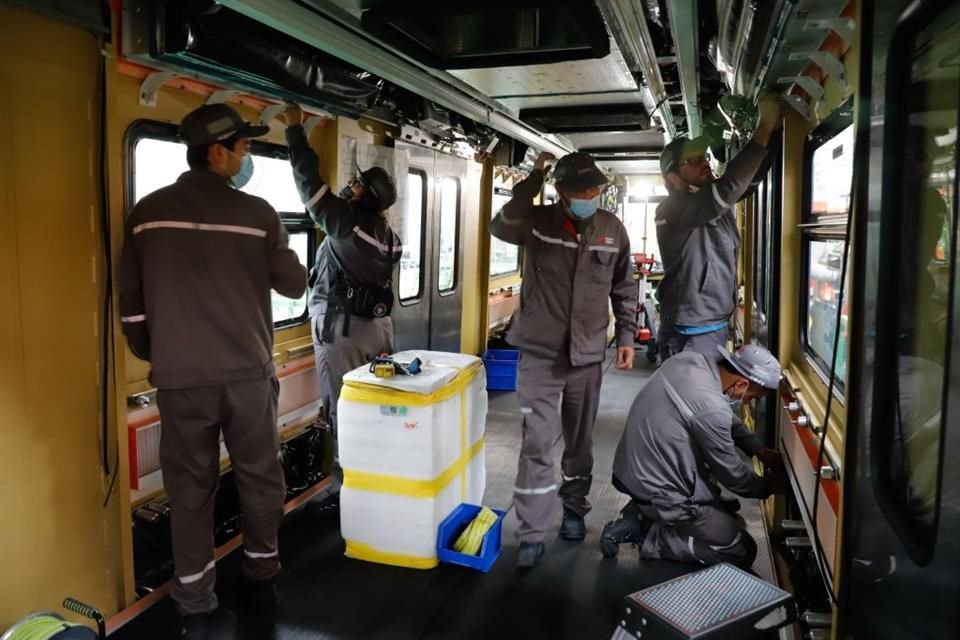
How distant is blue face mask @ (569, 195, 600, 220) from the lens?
145 inches

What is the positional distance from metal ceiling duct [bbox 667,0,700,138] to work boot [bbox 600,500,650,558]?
219 cm

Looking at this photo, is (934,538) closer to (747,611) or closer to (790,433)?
(747,611)

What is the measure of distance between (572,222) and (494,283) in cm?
502

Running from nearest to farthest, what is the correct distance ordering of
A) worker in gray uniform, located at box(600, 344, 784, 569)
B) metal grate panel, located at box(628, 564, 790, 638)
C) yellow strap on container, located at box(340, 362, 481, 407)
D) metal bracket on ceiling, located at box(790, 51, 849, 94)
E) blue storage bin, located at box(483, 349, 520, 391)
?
metal grate panel, located at box(628, 564, 790, 638) → metal bracket on ceiling, located at box(790, 51, 849, 94) → worker in gray uniform, located at box(600, 344, 784, 569) → yellow strap on container, located at box(340, 362, 481, 407) → blue storage bin, located at box(483, 349, 520, 391)

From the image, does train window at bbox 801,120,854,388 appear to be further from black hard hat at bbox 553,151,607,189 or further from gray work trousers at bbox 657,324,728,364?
black hard hat at bbox 553,151,607,189

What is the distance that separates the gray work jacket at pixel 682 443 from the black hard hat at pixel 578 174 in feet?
3.18

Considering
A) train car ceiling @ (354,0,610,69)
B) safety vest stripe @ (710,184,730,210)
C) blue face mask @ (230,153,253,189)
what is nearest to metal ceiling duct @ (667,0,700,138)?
train car ceiling @ (354,0,610,69)

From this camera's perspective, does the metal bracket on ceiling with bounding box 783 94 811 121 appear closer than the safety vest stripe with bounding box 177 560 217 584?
No

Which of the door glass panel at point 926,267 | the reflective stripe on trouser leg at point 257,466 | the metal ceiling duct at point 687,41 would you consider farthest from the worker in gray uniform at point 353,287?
the door glass panel at point 926,267

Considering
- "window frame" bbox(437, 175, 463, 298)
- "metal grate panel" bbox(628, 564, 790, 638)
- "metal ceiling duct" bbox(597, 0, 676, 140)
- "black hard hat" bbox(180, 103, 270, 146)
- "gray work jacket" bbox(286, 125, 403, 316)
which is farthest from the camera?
"window frame" bbox(437, 175, 463, 298)

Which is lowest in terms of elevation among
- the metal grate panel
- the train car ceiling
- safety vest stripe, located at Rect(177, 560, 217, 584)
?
safety vest stripe, located at Rect(177, 560, 217, 584)

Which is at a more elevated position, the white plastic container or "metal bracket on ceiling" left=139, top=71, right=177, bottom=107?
"metal bracket on ceiling" left=139, top=71, right=177, bottom=107

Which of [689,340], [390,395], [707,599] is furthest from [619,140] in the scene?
[707,599]

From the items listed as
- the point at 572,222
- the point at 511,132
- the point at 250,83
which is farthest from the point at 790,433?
the point at 511,132
